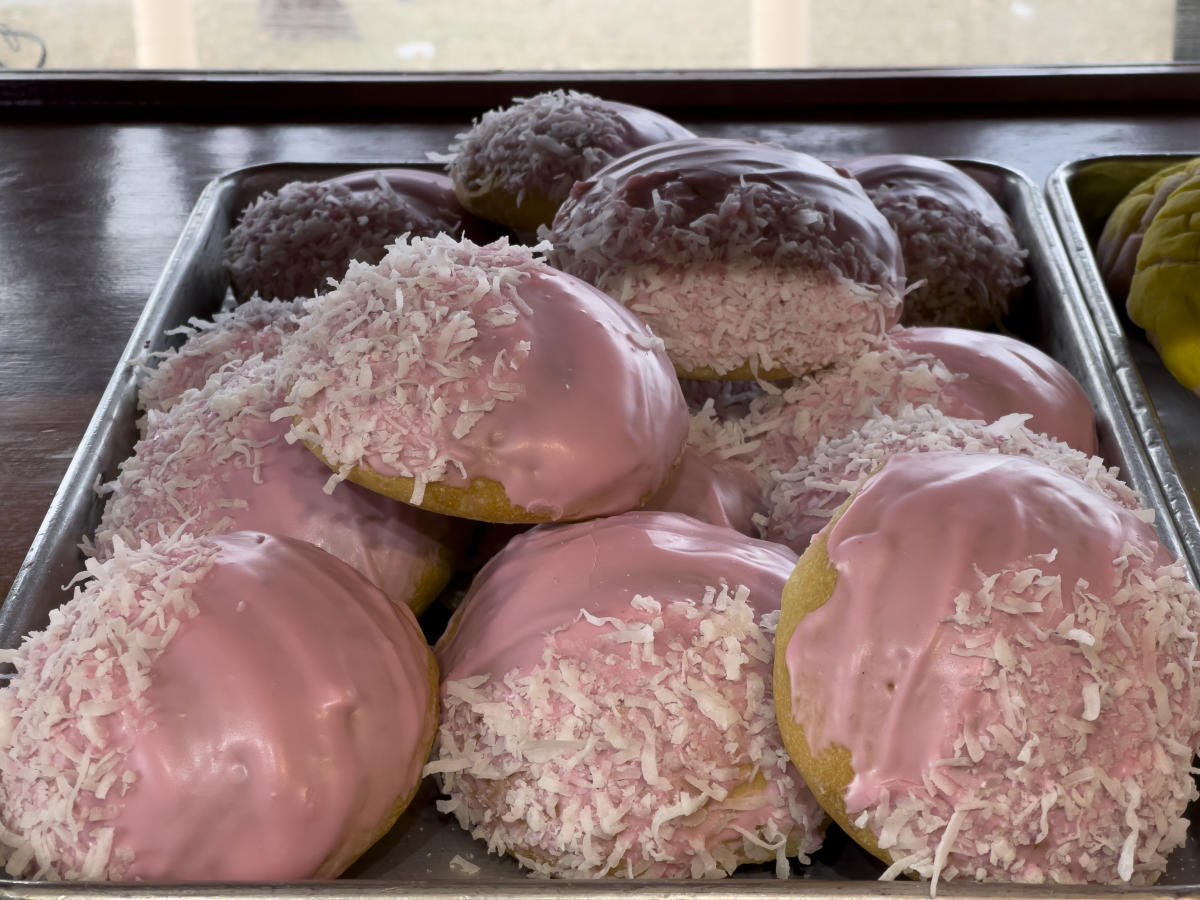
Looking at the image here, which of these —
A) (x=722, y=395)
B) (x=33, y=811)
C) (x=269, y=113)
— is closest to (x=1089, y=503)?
(x=722, y=395)

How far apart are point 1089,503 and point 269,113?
1603 mm

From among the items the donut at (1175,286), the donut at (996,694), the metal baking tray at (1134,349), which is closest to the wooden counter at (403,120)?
the metal baking tray at (1134,349)

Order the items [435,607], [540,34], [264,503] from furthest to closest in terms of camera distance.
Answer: [540,34], [435,607], [264,503]

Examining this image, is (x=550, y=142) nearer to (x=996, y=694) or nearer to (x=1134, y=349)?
(x=1134, y=349)

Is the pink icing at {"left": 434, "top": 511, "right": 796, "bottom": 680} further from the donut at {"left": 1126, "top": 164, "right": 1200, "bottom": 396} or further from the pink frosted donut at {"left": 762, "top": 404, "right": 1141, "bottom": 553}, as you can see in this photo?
the donut at {"left": 1126, "top": 164, "right": 1200, "bottom": 396}

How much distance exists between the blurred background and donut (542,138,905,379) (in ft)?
4.63

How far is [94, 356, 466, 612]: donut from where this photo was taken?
0.90 meters

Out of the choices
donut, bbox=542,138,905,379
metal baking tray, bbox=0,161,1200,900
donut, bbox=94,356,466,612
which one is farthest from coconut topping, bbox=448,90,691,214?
donut, bbox=94,356,466,612

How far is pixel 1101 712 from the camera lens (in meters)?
0.66

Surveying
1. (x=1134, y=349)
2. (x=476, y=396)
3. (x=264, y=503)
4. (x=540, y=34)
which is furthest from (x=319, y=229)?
(x=540, y=34)

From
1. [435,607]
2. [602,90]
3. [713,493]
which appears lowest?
[435,607]

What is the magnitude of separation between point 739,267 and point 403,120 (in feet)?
3.66

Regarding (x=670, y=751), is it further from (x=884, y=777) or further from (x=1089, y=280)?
(x=1089, y=280)

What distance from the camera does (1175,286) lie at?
1291 mm
